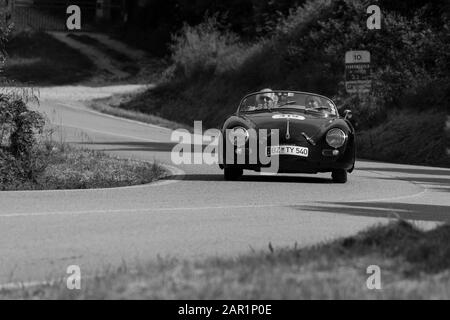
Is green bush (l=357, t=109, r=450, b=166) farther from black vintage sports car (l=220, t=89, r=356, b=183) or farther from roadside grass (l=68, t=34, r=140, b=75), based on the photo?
roadside grass (l=68, t=34, r=140, b=75)

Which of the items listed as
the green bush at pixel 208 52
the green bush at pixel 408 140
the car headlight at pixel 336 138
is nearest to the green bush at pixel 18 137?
the car headlight at pixel 336 138

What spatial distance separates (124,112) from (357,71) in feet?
38.4

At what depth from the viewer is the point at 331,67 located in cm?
4209

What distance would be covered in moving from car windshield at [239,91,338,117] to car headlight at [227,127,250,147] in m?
1.15

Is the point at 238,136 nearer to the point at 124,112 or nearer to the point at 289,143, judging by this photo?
the point at 289,143

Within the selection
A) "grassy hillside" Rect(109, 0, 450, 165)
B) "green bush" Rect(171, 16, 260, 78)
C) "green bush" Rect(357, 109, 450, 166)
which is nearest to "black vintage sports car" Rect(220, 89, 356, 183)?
"green bush" Rect(357, 109, 450, 166)

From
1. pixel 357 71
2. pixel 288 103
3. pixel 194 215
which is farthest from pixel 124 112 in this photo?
pixel 194 215

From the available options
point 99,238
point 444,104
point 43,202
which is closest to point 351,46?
point 444,104

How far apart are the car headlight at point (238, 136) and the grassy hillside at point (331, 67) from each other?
1131cm

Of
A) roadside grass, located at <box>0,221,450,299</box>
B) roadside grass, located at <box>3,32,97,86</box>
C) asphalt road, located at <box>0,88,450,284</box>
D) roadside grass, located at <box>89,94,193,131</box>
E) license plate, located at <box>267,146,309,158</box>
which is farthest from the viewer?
roadside grass, located at <box>3,32,97,86</box>

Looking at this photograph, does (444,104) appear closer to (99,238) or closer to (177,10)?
(99,238)

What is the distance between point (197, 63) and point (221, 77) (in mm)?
2586

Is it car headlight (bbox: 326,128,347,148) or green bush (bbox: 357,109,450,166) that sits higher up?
car headlight (bbox: 326,128,347,148)

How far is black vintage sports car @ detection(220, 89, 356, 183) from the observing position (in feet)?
62.2
